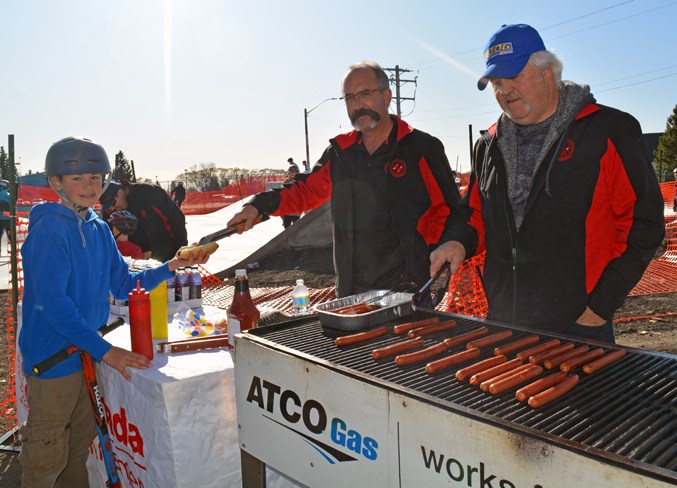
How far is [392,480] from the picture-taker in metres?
1.71

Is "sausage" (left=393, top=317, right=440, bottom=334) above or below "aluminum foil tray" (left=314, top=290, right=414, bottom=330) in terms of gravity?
below

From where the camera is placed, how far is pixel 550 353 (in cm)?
194

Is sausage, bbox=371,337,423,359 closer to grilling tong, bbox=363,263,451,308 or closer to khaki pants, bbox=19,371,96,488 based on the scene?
grilling tong, bbox=363,263,451,308

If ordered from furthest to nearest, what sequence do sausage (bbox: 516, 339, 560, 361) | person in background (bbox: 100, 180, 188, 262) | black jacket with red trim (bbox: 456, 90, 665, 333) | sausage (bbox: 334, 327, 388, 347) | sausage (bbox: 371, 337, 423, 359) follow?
person in background (bbox: 100, 180, 188, 262) → black jacket with red trim (bbox: 456, 90, 665, 333) → sausage (bbox: 334, 327, 388, 347) → sausage (bbox: 371, 337, 423, 359) → sausage (bbox: 516, 339, 560, 361)

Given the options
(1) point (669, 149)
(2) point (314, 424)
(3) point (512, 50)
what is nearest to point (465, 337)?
(2) point (314, 424)

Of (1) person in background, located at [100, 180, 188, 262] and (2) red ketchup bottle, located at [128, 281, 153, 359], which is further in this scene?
(1) person in background, located at [100, 180, 188, 262]

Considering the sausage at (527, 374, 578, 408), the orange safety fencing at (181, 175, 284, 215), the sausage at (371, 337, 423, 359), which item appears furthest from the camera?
the orange safety fencing at (181, 175, 284, 215)

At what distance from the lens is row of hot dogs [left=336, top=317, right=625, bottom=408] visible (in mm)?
1688

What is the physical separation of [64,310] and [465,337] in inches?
73.3

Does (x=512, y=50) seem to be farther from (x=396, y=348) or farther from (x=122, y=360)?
(x=122, y=360)

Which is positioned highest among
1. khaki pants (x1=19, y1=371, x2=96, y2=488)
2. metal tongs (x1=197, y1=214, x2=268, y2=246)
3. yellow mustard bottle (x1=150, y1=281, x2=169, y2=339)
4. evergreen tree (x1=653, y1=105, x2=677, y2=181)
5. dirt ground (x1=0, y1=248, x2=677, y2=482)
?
evergreen tree (x1=653, y1=105, x2=677, y2=181)

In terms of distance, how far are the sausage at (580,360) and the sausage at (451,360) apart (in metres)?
0.30

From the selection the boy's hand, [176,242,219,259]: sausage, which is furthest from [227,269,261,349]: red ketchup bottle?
the boy's hand

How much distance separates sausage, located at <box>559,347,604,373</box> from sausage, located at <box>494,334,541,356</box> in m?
0.21
